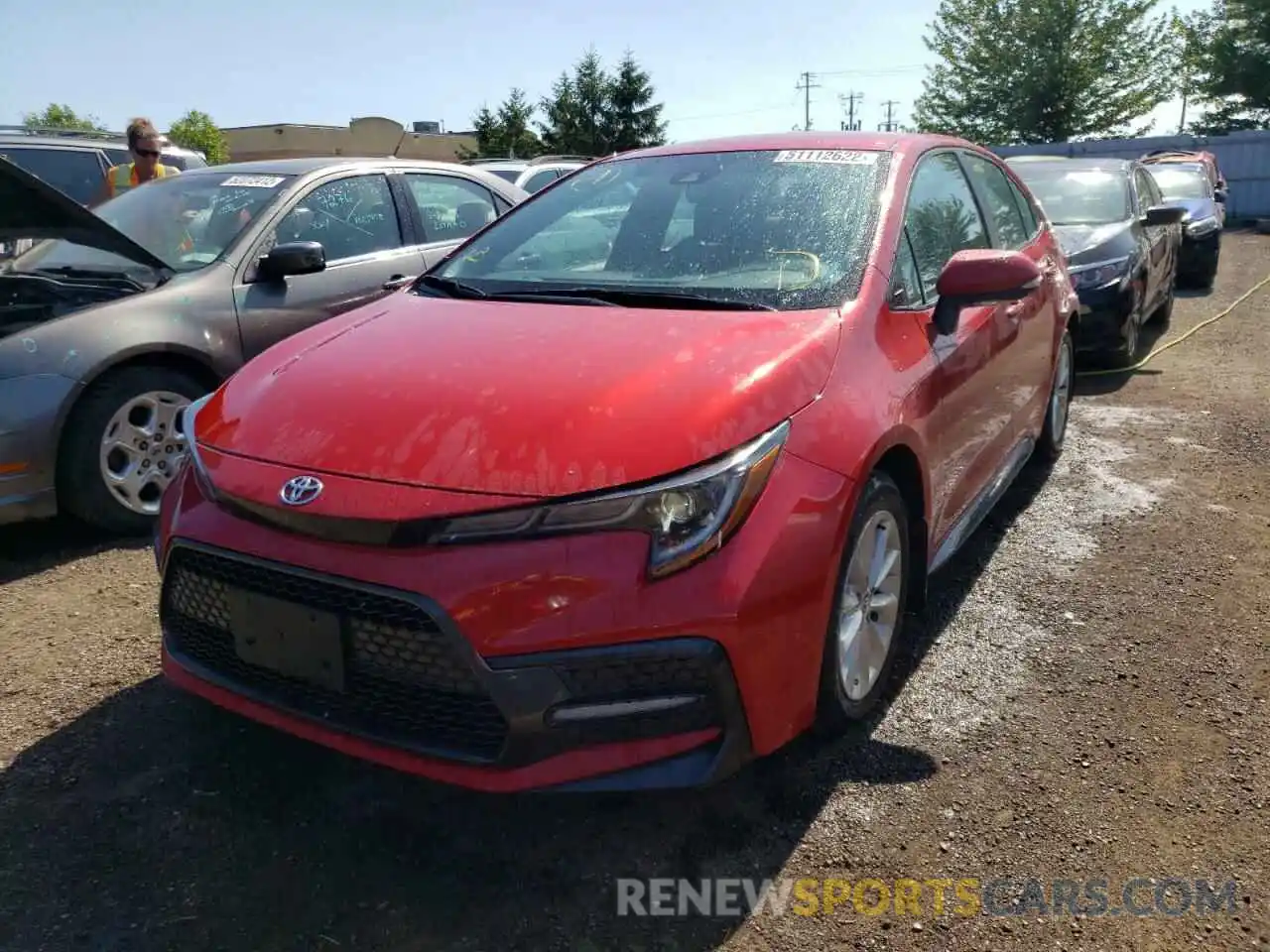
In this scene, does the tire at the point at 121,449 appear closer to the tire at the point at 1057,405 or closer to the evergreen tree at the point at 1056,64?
the tire at the point at 1057,405

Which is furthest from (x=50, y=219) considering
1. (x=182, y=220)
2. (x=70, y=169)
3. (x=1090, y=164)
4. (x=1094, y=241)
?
(x=1090, y=164)

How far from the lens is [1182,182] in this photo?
12617 mm

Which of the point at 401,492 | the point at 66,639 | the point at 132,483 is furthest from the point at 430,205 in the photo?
the point at 401,492

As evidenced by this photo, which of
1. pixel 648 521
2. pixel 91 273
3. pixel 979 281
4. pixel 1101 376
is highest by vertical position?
pixel 91 273

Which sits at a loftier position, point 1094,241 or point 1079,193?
point 1079,193

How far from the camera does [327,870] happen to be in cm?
217

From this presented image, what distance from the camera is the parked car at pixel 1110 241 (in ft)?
21.9

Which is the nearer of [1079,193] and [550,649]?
[550,649]

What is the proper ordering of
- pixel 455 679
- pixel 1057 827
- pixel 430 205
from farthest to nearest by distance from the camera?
pixel 430 205 → pixel 1057 827 → pixel 455 679

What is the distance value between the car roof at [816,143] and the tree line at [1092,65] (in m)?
30.6

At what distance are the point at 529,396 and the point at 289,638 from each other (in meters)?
0.74

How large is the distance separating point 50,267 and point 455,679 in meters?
3.95

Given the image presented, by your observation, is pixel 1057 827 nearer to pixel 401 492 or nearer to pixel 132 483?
pixel 401 492

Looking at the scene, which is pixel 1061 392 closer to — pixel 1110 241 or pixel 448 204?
pixel 1110 241
